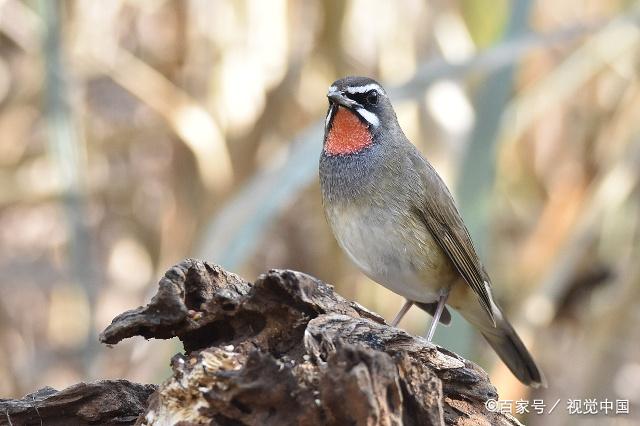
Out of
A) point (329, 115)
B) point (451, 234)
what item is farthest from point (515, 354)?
point (329, 115)

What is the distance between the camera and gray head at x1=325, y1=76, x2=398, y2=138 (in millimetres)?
4117

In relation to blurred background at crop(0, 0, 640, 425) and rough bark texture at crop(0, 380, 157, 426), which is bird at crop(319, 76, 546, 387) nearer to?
blurred background at crop(0, 0, 640, 425)

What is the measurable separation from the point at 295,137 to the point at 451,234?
1625 mm

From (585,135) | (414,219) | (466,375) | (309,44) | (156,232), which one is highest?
(585,135)

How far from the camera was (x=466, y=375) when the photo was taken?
280 centimetres

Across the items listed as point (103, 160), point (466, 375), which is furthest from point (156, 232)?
point (466, 375)

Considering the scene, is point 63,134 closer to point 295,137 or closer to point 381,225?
point 295,137

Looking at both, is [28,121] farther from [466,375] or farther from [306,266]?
[466,375]

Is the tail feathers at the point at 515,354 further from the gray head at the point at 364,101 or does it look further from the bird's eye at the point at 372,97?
the bird's eye at the point at 372,97

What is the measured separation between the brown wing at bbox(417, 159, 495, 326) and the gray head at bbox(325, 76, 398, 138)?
10.6 inches

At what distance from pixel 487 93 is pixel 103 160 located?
3.23m

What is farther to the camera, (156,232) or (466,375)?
(156,232)

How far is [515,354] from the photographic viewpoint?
186 inches

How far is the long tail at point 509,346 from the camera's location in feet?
15.2
